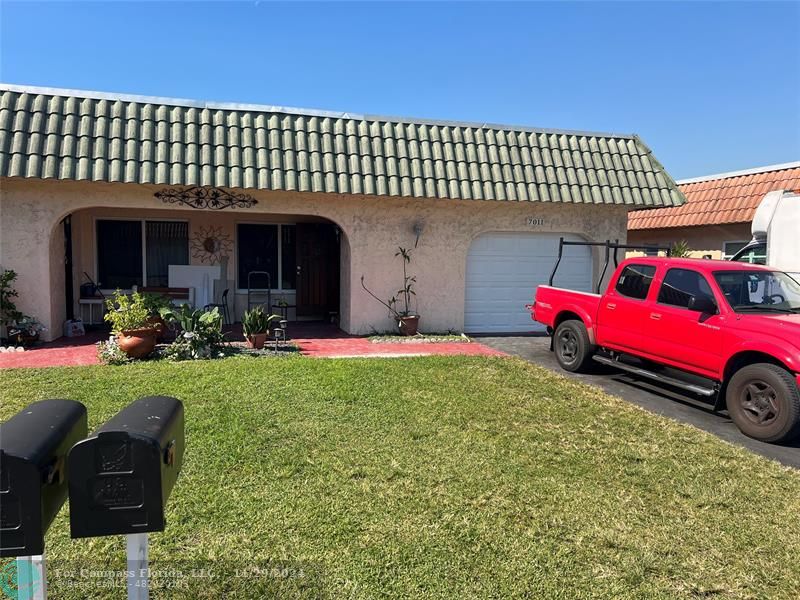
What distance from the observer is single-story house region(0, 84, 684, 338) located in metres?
9.25

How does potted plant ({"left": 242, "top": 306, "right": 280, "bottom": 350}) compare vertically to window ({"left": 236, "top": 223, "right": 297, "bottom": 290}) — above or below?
below

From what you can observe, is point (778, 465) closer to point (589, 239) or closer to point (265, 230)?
point (589, 239)

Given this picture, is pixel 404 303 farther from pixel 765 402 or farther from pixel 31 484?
pixel 31 484

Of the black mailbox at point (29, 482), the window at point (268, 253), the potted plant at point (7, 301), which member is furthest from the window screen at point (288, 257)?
the black mailbox at point (29, 482)

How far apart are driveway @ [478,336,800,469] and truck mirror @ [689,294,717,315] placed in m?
1.23

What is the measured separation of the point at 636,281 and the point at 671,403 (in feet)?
5.42

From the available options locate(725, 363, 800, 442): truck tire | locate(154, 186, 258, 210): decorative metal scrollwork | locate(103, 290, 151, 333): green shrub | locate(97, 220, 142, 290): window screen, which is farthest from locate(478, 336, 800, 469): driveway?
locate(97, 220, 142, 290): window screen

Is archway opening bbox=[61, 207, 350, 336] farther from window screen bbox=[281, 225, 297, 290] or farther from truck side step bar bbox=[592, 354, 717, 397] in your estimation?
truck side step bar bbox=[592, 354, 717, 397]

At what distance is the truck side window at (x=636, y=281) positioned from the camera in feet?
23.9

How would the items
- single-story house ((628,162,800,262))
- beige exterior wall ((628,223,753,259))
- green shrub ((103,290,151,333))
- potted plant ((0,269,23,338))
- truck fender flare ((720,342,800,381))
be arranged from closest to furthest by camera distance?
1. truck fender flare ((720,342,800,381))
2. green shrub ((103,290,151,333))
3. potted plant ((0,269,23,338))
4. single-story house ((628,162,800,262))
5. beige exterior wall ((628,223,753,259))

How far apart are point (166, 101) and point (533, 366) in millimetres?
7900

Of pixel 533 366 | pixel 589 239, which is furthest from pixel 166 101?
pixel 589 239

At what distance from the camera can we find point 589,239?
12039mm

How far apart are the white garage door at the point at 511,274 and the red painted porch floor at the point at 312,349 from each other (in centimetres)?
141
